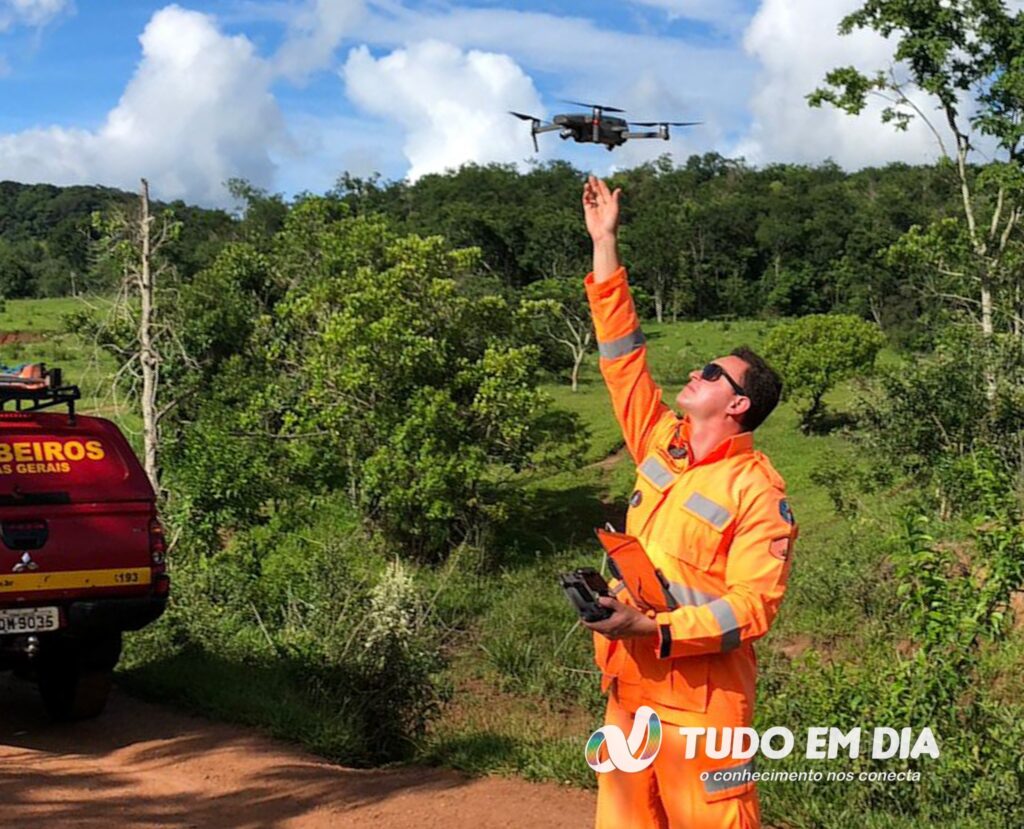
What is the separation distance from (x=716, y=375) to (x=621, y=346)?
39 cm

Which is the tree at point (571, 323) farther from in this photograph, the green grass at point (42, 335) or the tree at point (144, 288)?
the tree at point (144, 288)

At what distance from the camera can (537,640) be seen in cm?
1166

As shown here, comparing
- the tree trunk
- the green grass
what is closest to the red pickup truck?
the tree trunk

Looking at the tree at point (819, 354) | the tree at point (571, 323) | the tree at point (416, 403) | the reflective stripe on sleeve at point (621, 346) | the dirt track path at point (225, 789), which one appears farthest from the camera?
the tree at point (571, 323)

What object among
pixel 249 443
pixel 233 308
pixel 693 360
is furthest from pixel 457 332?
pixel 693 360

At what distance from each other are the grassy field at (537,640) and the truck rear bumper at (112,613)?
101 centimetres

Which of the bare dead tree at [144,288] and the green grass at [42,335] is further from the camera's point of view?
the green grass at [42,335]

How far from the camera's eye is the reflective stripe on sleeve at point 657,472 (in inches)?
126

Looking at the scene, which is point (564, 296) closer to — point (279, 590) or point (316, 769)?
point (279, 590)

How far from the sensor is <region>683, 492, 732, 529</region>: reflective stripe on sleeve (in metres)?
2.99

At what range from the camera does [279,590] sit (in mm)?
10617

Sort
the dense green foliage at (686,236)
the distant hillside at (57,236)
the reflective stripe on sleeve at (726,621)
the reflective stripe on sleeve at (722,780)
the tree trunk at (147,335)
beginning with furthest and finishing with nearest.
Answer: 1. the dense green foliage at (686,236)
2. the distant hillside at (57,236)
3. the tree trunk at (147,335)
4. the reflective stripe on sleeve at (722,780)
5. the reflective stripe on sleeve at (726,621)

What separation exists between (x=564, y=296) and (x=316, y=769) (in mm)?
33743

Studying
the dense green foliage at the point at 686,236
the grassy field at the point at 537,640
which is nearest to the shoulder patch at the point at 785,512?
the grassy field at the point at 537,640
